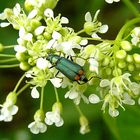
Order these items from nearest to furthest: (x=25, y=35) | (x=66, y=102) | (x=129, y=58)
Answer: (x=129, y=58), (x=25, y=35), (x=66, y=102)

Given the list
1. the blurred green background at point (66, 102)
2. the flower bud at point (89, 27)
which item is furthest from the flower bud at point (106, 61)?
the blurred green background at point (66, 102)

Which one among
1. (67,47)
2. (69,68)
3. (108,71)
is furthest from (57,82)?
(108,71)

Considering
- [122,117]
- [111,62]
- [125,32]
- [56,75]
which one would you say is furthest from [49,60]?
[122,117]

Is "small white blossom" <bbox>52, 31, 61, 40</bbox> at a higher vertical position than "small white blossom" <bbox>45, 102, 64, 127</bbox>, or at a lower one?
higher

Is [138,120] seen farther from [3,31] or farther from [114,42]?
[3,31]

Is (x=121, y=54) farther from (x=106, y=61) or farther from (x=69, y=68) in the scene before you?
(x=69, y=68)

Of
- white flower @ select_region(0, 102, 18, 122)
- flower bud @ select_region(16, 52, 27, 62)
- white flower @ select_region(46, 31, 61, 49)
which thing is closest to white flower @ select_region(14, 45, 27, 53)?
flower bud @ select_region(16, 52, 27, 62)

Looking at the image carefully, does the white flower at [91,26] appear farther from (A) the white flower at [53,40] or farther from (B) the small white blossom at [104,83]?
(B) the small white blossom at [104,83]

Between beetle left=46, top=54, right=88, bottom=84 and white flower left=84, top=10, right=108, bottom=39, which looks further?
white flower left=84, top=10, right=108, bottom=39

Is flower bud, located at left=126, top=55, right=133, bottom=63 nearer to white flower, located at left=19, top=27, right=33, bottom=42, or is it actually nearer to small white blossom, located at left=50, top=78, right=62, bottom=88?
small white blossom, located at left=50, top=78, right=62, bottom=88
